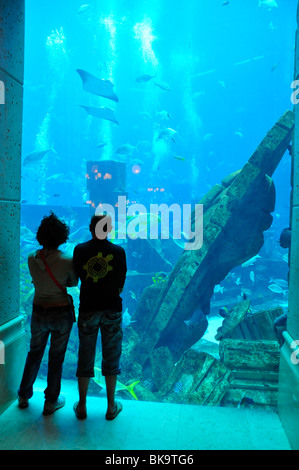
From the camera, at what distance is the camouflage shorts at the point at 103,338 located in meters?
2.46

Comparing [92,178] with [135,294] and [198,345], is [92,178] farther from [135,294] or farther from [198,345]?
[198,345]

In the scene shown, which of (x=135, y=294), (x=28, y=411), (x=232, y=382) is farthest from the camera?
(x=135, y=294)

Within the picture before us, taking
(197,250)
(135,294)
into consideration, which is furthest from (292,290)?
(135,294)

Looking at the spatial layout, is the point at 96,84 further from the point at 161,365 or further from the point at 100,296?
the point at 100,296

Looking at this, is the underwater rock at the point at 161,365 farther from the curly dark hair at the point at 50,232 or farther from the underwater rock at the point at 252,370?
the curly dark hair at the point at 50,232

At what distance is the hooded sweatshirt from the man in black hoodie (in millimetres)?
92

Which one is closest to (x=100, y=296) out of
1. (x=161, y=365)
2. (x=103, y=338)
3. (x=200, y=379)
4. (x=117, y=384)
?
(x=103, y=338)

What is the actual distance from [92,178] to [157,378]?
41.7 feet

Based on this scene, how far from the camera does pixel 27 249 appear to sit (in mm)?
18375

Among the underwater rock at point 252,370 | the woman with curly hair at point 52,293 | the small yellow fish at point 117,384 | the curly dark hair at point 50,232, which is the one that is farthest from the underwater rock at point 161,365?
the curly dark hair at point 50,232

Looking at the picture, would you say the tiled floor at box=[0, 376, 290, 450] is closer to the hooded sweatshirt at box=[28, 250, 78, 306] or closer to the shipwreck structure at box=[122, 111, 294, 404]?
the hooded sweatshirt at box=[28, 250, 78, 306]

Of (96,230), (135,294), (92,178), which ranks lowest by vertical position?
(135,294)

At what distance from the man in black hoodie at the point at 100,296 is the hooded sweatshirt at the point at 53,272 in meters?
0.09
